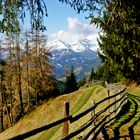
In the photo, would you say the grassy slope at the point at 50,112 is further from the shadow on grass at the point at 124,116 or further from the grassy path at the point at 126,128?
the grassy path at the point at 126,128

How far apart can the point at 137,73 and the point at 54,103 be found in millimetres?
16306

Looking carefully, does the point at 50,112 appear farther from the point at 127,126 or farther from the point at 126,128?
the point at 126,128

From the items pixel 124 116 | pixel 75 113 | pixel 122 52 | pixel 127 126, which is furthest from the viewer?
pixel 75 113

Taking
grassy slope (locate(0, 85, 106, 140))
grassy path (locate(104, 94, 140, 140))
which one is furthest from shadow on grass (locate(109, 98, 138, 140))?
grassy slope (locate(0, 85, 106, 140))

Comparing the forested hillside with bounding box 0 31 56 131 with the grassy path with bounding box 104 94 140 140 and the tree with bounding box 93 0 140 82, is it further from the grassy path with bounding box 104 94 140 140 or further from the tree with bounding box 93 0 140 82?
the grassy path with bounding box 104 94 140 140

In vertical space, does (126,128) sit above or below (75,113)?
above

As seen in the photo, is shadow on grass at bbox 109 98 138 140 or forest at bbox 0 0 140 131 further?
forest at bbox 0 0 140 131

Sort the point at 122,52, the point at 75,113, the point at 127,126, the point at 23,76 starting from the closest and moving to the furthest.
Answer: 1. the point at 127,126
2. the point at 122,52
3. the point at 75,113
4. the point at 23,76

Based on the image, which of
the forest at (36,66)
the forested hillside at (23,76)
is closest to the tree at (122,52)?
the forest at (36,66)

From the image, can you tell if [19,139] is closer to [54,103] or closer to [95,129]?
[95,129]

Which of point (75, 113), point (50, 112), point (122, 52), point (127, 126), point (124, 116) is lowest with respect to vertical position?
point (50, 112)

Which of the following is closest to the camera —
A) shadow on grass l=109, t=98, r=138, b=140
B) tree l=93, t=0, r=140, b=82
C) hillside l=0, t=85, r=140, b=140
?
shadow on grass l=109, t=98, r=138, b=140

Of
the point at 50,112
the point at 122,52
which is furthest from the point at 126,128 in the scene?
the point at 50,112

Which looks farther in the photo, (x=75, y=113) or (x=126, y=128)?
(x=75, y=113)
